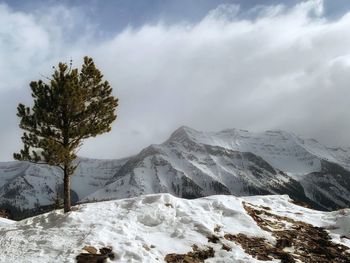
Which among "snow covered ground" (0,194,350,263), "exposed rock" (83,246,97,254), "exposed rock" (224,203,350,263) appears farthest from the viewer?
"exposed rock" (224,203,350,263)

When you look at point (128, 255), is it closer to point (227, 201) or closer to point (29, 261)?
point (29, 261)

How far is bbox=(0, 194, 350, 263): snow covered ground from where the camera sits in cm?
2483

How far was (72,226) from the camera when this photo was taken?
28641 mm

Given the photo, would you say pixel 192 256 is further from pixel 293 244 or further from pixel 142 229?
pixel 293 244

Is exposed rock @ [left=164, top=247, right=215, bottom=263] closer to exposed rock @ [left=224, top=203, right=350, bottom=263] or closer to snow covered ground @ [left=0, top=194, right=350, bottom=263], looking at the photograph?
snow covered ground @ [left=0, top=194, right=350, bottom=263]

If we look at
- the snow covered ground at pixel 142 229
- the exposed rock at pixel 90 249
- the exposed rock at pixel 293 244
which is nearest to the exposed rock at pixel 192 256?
the snow covered ground at pixel 142 229

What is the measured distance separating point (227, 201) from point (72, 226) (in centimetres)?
1338

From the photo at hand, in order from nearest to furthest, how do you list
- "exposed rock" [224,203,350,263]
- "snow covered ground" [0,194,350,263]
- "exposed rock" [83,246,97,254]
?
1. "exposed rock" [83,246,97,254]
2. "snow covered ground" [0,194,350,263]
3. "exposed rock" [224,203,350,263]

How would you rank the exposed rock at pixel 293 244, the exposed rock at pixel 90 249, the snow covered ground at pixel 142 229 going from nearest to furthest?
1. the exposed rock at pixel 90 249
2. the snow covered ground at pixel 142 229
3. the exposed rock at pixel 293 244

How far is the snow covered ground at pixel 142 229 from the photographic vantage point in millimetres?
24828

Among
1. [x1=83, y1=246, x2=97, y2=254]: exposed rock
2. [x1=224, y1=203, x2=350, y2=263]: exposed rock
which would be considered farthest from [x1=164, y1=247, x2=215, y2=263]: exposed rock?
[x1=83, y1=246, x2=97, y2=254]: exposed rock

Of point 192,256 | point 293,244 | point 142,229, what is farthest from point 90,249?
point 293,244

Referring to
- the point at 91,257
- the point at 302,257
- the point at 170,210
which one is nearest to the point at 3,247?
the point at 91,257

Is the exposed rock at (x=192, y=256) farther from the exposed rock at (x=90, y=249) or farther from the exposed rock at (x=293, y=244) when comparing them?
the exposed rock at (x=90, y=249)
